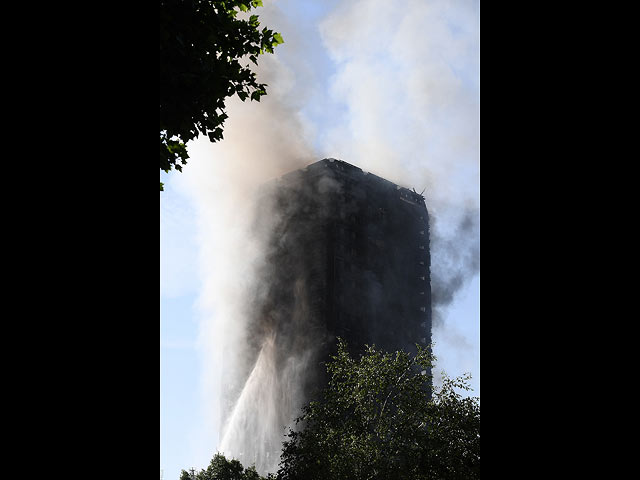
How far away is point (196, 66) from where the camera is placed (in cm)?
1014

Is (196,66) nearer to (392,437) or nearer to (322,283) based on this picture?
(392,437)

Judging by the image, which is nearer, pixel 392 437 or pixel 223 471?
pixel 392 437

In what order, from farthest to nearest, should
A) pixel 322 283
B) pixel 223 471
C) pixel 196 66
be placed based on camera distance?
pixel 322 283
pixel 223 471
pixel 196 66

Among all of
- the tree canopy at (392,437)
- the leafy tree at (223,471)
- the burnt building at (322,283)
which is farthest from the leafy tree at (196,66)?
the burnt building at (322,283)

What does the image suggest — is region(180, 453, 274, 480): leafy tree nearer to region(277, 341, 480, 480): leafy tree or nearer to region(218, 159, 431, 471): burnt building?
region(218, 159, 431, 471): burnt building

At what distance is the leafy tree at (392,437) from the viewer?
22.5 m

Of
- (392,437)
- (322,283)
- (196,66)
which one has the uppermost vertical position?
(322,283)

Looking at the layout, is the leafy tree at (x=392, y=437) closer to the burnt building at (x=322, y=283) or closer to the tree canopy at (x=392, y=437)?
the tree canopy at (x=392, y=437)

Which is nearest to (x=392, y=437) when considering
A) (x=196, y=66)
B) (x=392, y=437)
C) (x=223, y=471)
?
(x=392, y=437)

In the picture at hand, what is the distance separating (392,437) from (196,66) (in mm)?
16578
